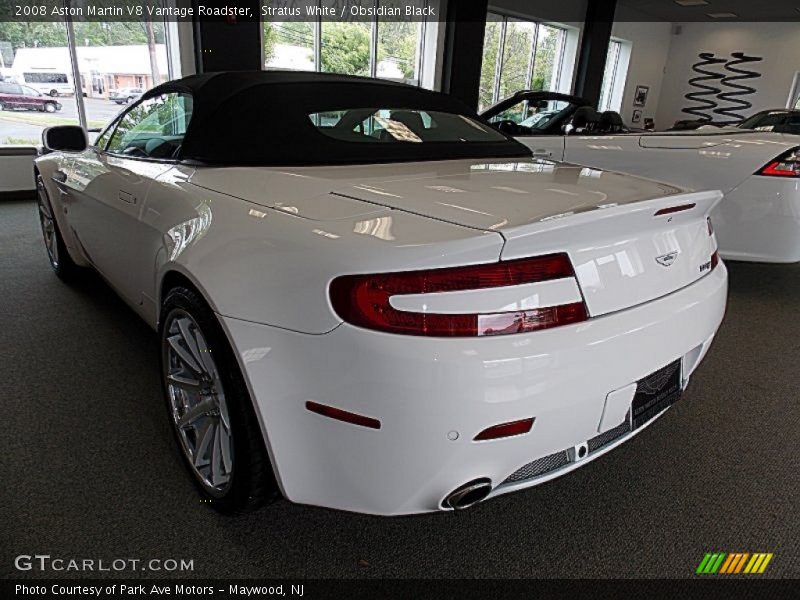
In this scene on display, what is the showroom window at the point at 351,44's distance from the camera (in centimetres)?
840

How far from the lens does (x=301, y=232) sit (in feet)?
3.81

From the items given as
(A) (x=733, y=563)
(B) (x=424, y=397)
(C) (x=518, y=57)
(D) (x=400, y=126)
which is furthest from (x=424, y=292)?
(C) (x=518, y=57)

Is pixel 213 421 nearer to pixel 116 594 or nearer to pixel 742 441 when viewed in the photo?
pixel 116 594

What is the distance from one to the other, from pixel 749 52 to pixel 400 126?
19055 mm

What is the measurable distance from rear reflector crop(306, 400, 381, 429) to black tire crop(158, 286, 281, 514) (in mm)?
219

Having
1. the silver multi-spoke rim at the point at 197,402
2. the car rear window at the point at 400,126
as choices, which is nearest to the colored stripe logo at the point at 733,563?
the silver multi-spoke rim at the point at 197,402

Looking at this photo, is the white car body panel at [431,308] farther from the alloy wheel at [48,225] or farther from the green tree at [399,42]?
the green tree at [399,42]

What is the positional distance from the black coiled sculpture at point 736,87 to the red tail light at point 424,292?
65.2 ft

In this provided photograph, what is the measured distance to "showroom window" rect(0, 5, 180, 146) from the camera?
6.67 metres

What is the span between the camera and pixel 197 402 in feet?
5.08

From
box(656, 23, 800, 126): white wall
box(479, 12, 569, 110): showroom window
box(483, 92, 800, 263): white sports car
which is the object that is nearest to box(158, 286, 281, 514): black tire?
box(483, 92, 800, 263): white sports car

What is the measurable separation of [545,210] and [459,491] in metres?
0.62

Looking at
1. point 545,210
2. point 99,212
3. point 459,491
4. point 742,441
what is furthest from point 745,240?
point 99,212

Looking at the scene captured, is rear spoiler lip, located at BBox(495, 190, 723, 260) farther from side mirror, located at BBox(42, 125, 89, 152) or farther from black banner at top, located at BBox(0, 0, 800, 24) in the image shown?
black banner at top, located at BBox(0, 0, 800, 24)
